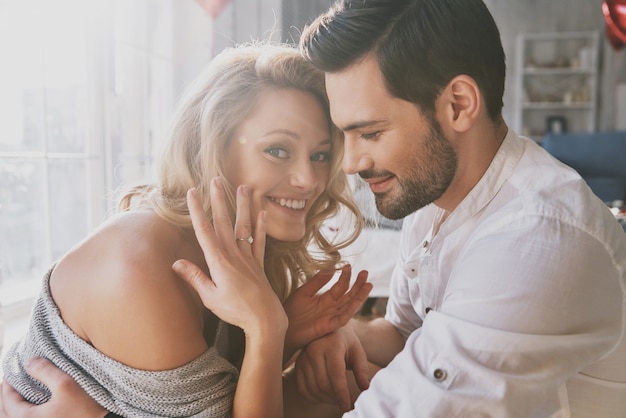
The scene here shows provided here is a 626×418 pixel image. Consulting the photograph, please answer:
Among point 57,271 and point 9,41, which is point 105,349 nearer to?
point 57,271

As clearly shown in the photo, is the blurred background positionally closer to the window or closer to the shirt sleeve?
the window

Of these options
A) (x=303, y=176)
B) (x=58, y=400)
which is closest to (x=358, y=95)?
(x=303, y=176)

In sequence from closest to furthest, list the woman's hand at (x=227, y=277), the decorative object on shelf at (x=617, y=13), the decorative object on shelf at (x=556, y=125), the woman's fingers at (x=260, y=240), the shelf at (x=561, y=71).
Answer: the woman's hand at (x=227, y=277)
the woman's fingers at (x=260, y=240)
the decorative object on shelf at (x=617, y=13)
the shelf at (x=561, y=71)
the decorative object on shelf at (x=556, y=125)

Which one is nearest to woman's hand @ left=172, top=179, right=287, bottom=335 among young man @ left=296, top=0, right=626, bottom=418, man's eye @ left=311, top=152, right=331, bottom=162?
young man @ left=296, top=0, right=626, bottom=418

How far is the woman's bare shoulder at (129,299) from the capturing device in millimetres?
1070

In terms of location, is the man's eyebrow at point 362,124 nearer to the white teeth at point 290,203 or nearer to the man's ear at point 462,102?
the man's ear at point 462,102

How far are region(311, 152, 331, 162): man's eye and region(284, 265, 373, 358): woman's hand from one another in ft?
0.99

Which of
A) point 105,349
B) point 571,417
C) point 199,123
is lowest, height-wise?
point 571,417

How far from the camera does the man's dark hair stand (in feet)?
4.05

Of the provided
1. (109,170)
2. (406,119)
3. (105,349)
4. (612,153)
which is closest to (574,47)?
(612,153)

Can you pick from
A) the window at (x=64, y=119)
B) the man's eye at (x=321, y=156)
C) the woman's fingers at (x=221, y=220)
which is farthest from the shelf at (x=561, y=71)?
the woman's fingers at (x=221, y=220)

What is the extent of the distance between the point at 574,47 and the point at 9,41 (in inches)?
331

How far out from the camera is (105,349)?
1101 millimetres

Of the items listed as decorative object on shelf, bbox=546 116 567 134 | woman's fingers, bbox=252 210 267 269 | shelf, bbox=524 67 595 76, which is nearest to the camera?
woman's fingers, bbox=252 210 267 269
